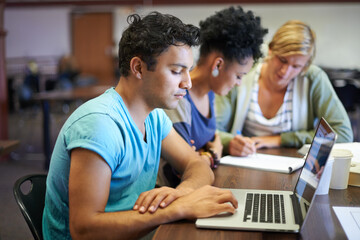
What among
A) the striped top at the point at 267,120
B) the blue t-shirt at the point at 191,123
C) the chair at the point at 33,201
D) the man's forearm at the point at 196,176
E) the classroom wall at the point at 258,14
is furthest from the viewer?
the classroom wall at the point at 258,14

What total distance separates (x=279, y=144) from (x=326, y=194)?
0.79m

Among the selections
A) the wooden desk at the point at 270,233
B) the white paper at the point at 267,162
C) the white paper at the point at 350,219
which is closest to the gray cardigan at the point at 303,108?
the white paper at the point at 267,162

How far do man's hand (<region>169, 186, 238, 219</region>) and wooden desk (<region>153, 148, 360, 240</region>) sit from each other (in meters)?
0.03

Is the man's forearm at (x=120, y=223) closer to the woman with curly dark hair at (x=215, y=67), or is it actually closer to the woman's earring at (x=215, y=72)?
the woman with curly dark hair at (x=215, y=67)

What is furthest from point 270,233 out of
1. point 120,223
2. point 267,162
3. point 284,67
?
point 284,67

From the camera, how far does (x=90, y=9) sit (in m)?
11.5

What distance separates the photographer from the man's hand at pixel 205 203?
1062 millimetres

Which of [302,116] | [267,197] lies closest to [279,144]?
[302,116]

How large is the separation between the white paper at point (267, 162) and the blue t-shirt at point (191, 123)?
0.15 meters

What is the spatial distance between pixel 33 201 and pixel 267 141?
1.19 meters

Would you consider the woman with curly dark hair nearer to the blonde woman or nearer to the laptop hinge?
the blonde woman

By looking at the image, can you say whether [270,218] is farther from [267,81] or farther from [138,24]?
[267,81]

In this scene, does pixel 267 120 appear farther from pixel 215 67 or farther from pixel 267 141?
pixel 215 67

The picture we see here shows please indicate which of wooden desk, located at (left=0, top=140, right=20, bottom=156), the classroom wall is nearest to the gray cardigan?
wooden desk, located at (left=0, top=140, right=20, bottom=156)
